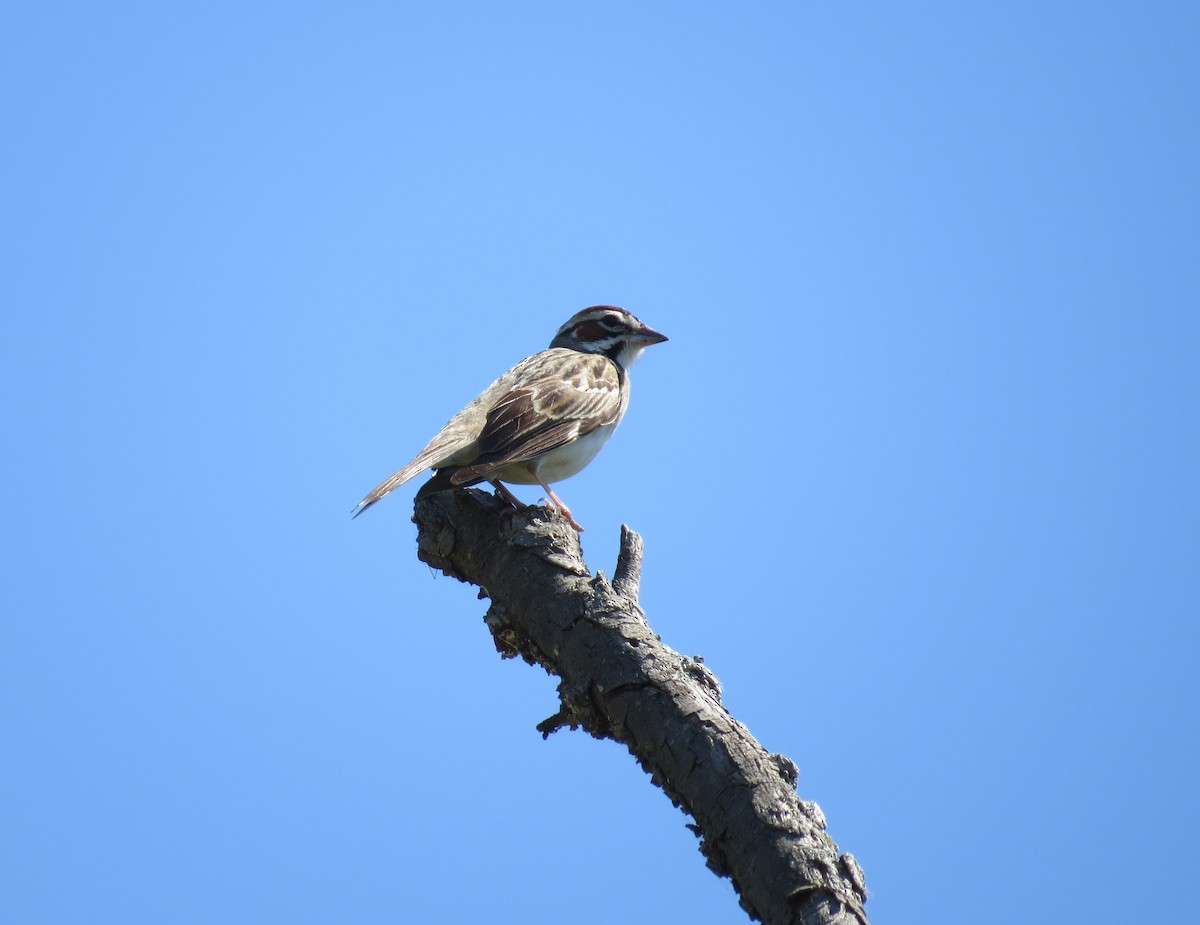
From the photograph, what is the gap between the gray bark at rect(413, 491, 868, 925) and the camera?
3883 mm

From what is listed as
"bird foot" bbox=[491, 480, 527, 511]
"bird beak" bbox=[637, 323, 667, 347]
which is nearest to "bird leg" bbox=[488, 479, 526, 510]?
"bird foot" bbox=[491, 480, 527, 511]

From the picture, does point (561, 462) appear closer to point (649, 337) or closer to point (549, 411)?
point (549, 411)

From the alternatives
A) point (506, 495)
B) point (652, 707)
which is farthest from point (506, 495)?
point (652, 707)

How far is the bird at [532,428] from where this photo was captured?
25.3ft

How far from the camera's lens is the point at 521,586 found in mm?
5887

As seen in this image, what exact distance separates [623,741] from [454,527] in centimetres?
234

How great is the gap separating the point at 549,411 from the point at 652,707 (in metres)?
4.25

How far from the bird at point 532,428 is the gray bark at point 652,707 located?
3.16ft

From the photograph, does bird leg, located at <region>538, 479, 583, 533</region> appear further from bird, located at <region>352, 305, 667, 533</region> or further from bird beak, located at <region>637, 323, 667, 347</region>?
bird beak, located at <region>637, 323, 667, 347</region>

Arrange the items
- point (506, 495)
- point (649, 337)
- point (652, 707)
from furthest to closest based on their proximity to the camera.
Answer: point (649, 337) < point (506, 495) < point (652, 707)

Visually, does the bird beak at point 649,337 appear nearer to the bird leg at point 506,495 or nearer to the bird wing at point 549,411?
the bird wing at point 549,411

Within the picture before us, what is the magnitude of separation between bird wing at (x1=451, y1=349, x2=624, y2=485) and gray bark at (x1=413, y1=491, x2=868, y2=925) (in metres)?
1.15

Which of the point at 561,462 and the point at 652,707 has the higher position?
the point at 561,462

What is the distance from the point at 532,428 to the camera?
27.3 ft
